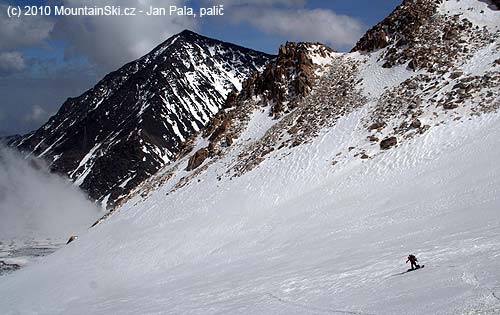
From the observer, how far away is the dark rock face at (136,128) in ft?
458

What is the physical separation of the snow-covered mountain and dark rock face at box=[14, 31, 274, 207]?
86389 mm

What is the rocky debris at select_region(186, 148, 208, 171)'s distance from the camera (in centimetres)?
4306

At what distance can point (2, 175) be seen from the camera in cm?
19775

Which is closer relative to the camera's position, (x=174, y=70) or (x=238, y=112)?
(x=238, y=112)

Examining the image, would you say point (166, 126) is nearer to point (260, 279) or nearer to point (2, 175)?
point (2, 175)

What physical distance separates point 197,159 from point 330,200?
20911mm

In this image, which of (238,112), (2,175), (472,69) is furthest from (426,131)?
(2,175)

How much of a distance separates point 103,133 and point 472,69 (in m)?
159

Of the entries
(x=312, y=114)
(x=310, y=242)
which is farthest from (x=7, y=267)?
(x=310, y=242)

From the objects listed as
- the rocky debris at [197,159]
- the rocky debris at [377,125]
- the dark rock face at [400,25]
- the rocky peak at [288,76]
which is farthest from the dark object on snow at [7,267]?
the dark rock face at [400,25]

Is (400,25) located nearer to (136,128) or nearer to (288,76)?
(288,76)

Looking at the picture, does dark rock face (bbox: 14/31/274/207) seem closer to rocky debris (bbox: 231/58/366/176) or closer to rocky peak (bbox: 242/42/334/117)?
rocky peak (bbox: 242/42/334/117)

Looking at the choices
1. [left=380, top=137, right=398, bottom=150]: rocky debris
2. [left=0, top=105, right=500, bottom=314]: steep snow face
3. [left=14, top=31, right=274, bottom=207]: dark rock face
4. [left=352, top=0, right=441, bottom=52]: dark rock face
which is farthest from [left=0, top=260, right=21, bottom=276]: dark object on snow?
[left=352, top=0, right=441, bottom=52]: dark rock face

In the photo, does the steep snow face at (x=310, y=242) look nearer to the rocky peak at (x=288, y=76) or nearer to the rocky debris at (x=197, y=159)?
the rocky debris at (x=197, y=159)
